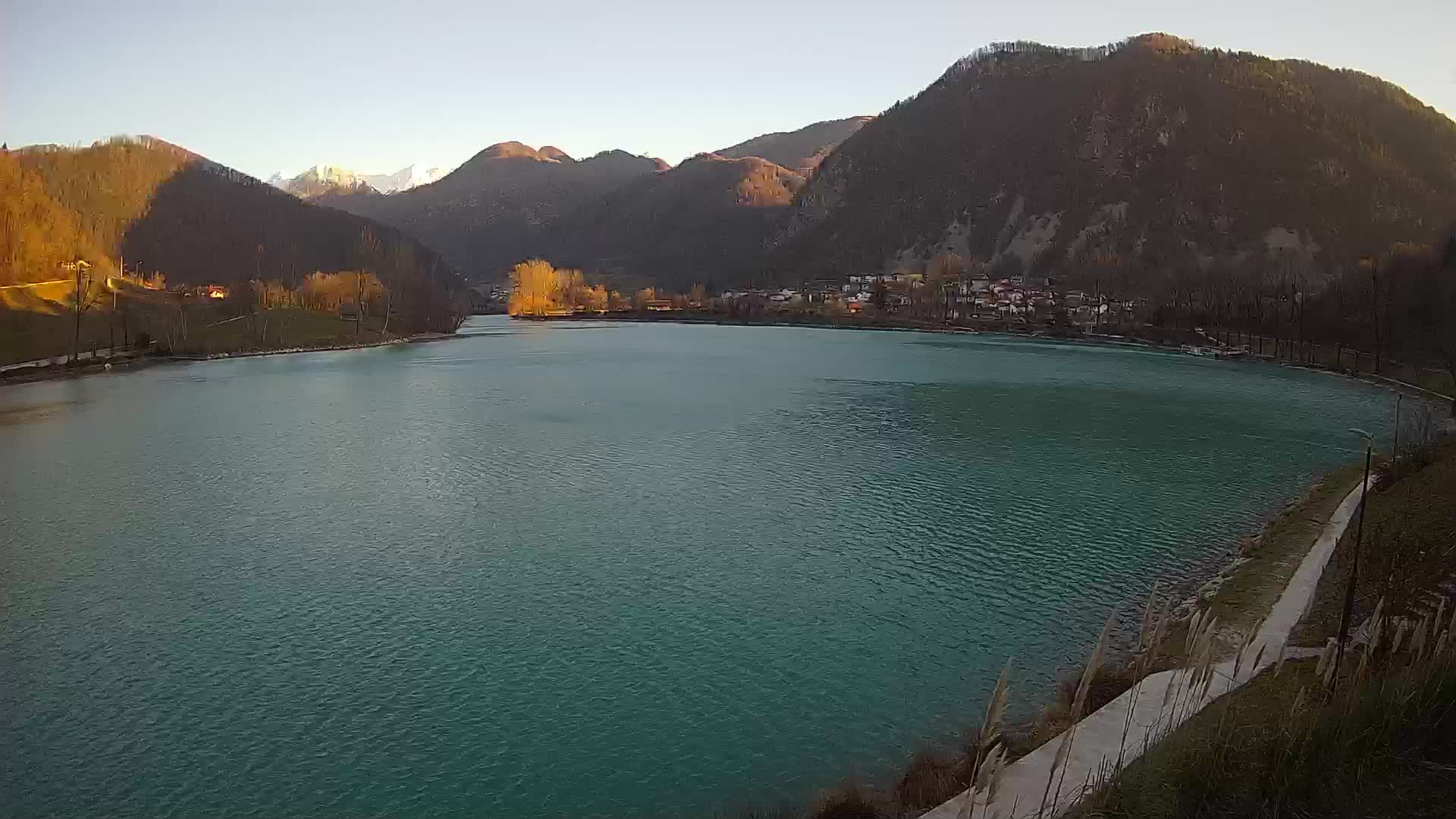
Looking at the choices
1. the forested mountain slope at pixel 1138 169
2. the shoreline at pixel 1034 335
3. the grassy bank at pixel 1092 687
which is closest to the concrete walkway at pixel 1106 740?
the grassy bank at pixel 1092 687

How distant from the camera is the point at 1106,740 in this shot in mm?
8891

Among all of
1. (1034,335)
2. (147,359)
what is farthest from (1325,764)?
(1034,335)

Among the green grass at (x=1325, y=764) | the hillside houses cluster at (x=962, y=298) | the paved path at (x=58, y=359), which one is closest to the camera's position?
the green grass at (x=1325, y=764)

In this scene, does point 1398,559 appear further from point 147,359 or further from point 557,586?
point 147,359

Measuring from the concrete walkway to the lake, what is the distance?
164 cm

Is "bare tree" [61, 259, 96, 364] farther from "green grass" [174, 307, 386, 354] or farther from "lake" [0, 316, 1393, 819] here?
"lake" [0, 316, 1393, 819]

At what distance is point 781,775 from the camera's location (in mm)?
9547

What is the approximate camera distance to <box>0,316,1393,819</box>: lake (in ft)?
32.1

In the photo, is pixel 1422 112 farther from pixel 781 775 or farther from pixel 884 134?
pixel 781 775

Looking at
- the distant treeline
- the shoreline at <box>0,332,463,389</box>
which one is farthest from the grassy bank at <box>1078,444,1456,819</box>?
the distant treeline

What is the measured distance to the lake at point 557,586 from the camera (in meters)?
9.80

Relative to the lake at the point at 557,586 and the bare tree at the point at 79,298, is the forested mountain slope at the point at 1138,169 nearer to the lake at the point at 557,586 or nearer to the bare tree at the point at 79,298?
the lake at the point at 557,586

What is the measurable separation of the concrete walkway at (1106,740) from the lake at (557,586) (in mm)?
1636

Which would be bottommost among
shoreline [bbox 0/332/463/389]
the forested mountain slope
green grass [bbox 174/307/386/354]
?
shoreline [bbox 0/332/463/389]
